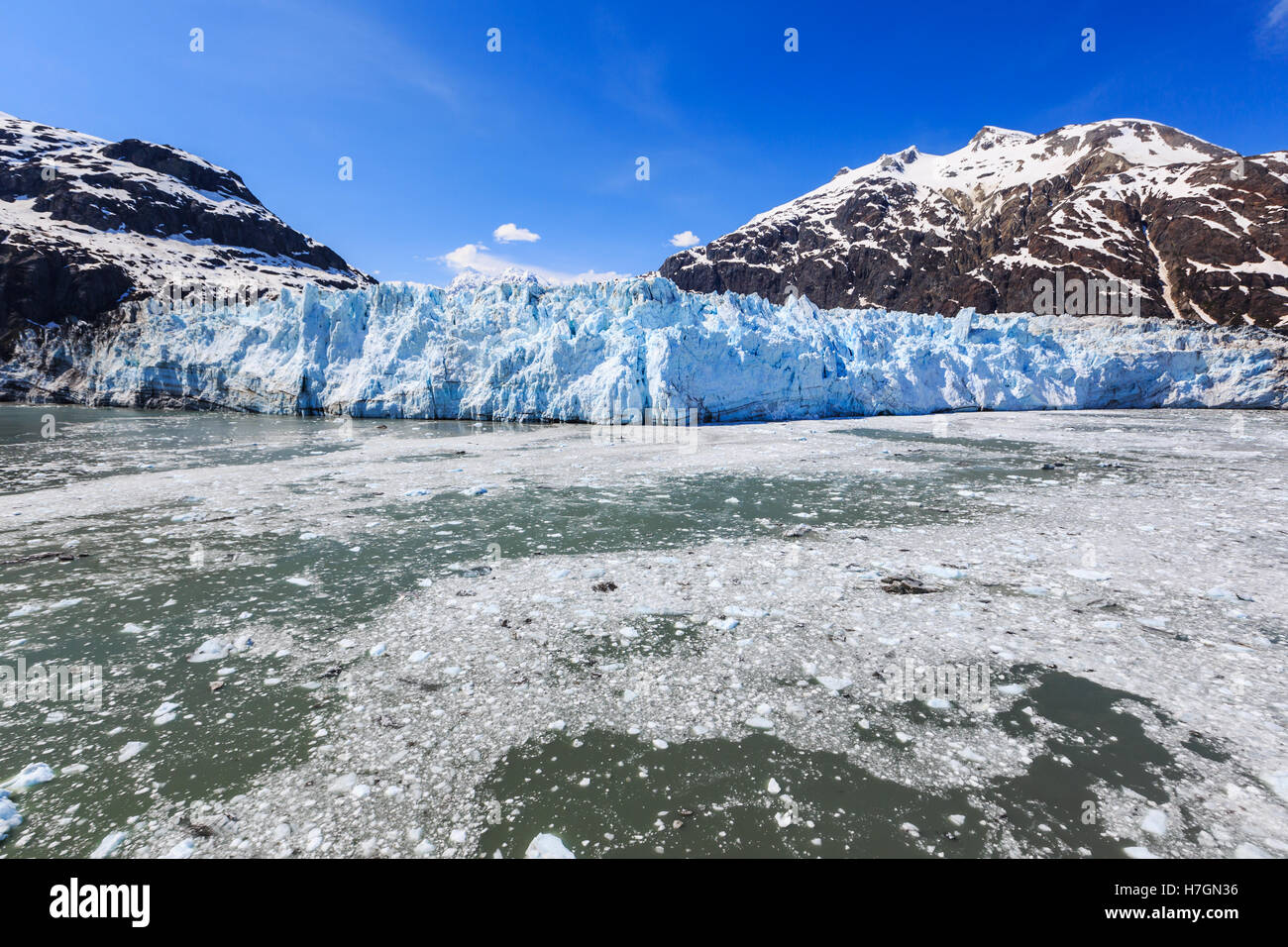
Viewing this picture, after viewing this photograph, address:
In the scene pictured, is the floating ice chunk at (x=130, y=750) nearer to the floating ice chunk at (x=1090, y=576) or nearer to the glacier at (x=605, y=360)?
the floating ice chunk at (x=1090, y=576)

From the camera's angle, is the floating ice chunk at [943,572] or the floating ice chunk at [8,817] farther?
the floating ice chunk at [943,572]

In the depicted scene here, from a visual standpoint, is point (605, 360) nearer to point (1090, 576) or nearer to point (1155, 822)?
point (1090, 576)

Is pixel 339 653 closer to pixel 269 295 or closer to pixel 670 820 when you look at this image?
pixel 670 820

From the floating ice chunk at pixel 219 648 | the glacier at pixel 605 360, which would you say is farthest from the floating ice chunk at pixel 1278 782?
the glacier at pixel 605 360

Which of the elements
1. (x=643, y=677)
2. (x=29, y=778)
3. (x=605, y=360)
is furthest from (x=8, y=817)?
(x=605, y=360)

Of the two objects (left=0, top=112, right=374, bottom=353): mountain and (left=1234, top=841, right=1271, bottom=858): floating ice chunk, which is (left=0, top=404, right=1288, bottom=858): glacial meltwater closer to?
(left=1234, top=841, right=1271, bottom=858): floating ice chunk
